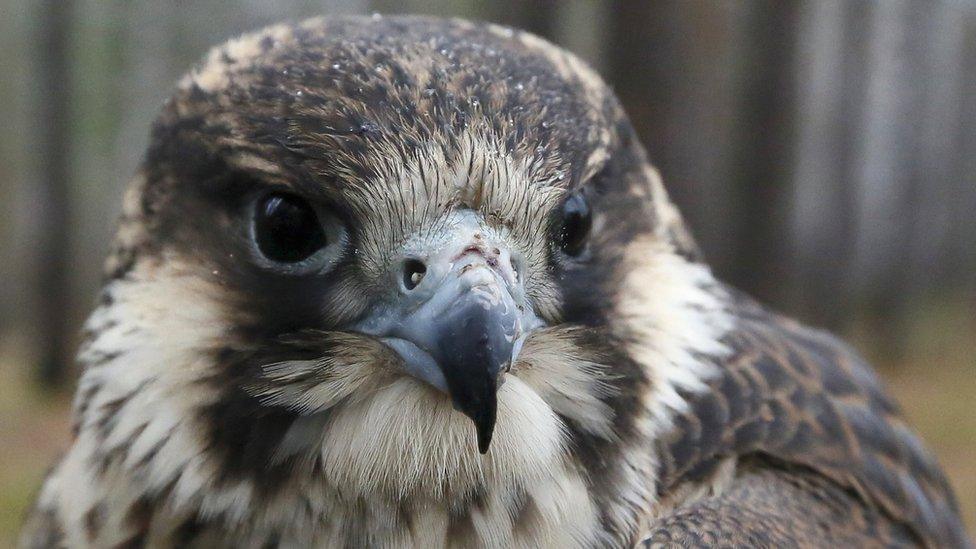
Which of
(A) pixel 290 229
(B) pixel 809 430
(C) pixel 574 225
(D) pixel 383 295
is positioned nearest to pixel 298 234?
(A) pixel 290 229

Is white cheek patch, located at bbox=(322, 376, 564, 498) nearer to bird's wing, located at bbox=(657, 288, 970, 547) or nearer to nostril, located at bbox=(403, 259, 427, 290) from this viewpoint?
nostril, located at bbox=(403, 259, 427, 290)

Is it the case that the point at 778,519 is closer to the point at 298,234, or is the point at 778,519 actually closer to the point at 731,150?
the point at 298,234

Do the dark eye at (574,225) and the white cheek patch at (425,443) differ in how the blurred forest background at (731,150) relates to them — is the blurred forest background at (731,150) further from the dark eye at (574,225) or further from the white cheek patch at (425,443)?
the white cheek patch at (425,443)

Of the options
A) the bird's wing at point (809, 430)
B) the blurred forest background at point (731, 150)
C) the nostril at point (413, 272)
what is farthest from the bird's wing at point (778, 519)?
the blurred forest background at point (731, 150)

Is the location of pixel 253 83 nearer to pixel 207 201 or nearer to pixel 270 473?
pixel 207 201

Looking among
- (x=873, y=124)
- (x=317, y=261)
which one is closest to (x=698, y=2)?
(x=873, y=124)

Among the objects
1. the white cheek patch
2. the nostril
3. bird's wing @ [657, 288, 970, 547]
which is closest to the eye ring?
the nostril

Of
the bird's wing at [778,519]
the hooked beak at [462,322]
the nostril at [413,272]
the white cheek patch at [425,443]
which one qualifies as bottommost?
the bird's wing at [778,519]
